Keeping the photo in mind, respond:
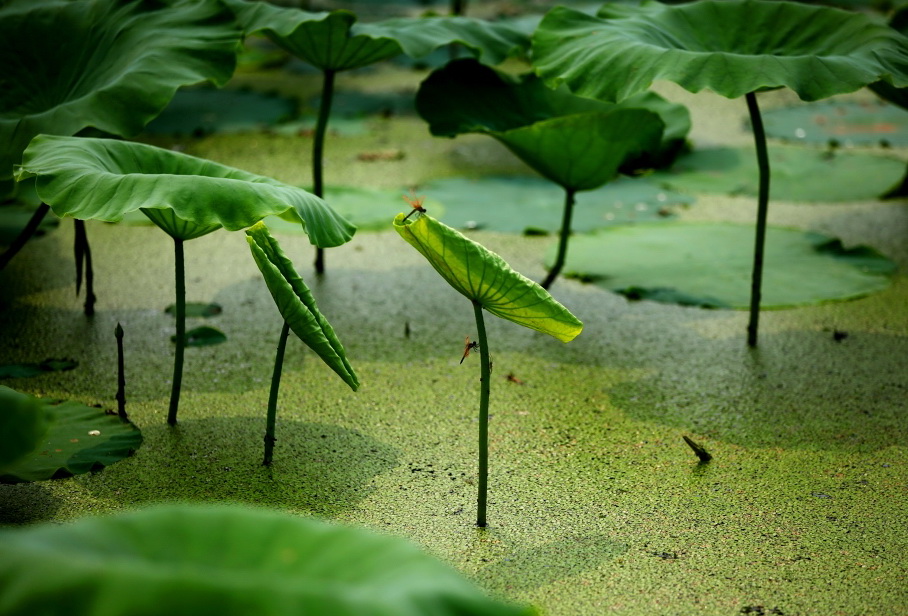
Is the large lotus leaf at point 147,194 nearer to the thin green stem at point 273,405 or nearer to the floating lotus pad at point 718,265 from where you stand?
the thin green stem at point 273,405

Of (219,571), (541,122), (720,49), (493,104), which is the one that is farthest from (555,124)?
(219,571)

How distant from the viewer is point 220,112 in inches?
160

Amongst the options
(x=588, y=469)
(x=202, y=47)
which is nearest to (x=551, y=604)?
(x=588, y=469)

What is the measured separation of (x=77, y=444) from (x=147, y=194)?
51cm

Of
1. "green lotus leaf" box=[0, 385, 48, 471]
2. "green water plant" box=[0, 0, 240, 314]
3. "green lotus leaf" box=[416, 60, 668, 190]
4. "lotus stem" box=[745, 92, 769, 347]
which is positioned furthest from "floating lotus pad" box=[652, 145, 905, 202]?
"green lotus leaf" box=[0, 385, 48, 471]

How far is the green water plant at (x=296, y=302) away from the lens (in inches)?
60.1

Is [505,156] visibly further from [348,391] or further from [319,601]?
[319,601]

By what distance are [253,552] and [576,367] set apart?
1428 millimetres

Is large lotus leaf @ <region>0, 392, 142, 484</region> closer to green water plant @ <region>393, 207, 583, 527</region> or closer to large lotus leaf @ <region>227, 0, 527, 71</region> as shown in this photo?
green water plant @ <region>393, 207, 583, 527</region>

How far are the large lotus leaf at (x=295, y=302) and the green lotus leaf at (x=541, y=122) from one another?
899 millimetres

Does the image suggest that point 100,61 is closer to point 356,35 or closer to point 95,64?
point 95,64

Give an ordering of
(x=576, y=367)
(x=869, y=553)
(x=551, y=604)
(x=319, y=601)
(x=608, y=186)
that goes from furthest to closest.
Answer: (x=608, y=186) → (x=576, y=367) → (x=869, y=553) → (x=551, y=604) → (x=319, y=601)

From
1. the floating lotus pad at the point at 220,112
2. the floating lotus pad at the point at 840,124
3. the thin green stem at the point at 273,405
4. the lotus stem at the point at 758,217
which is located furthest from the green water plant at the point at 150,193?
the floating lotus pad at the point at 840,124

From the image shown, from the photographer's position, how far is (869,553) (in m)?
1.50
